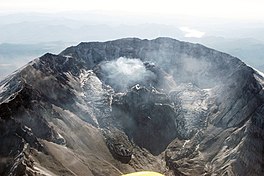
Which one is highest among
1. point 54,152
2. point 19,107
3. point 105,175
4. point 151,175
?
point 151,175

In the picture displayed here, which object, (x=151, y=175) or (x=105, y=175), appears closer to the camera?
(x=151, y=175)

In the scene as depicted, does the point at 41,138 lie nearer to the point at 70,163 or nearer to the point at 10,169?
the point at 70,163

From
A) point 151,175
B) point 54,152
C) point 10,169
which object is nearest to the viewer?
point 151,175

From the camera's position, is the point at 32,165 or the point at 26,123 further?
the point at 26,123

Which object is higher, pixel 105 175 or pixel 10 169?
pixel 10 169

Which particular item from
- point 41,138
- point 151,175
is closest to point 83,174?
point 41,138

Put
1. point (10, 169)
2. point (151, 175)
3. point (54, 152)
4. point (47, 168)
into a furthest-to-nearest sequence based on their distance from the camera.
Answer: point (54, 152) → point (47, 168) → point (10, 169) → point (151, 175)

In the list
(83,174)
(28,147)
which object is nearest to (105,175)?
(83,174)

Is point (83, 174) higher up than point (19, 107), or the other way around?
point (19, 107)

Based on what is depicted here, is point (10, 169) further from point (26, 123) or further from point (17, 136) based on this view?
point (26, 123)
